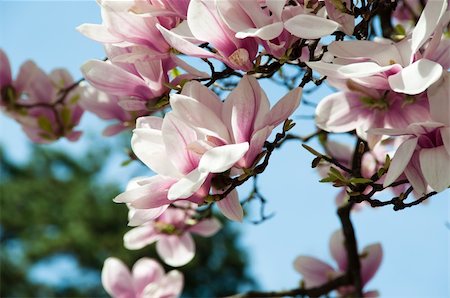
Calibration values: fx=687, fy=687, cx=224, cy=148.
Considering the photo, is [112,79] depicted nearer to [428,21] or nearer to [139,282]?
[428,21]

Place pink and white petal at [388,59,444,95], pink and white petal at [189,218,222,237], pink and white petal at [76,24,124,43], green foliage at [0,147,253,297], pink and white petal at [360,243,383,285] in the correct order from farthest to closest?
1. green foliage at [0,147,253,297]
2. pink and white petal at [189,218,222,237]
3. pink and white petal at [360,243,383,285]
4. pink and white petal at [76,24,124,43]
5. pink and white petal at [388,59,444,95]

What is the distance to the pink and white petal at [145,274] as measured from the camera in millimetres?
1063

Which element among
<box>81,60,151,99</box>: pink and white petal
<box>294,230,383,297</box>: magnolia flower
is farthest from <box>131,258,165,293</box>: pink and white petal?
<box>81,60,151,99</box>: pink and white petal

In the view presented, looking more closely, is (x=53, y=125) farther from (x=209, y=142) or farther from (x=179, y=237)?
(x=209, y=142)

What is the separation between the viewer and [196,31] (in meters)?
0.55

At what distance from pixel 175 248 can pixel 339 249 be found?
0.25 meters

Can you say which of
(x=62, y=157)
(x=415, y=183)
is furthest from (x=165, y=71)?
(x=62, y=157)

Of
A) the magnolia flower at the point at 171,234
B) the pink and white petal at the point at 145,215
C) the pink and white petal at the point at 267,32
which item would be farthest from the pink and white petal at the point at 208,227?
the pink and white petal at the point at 267,32

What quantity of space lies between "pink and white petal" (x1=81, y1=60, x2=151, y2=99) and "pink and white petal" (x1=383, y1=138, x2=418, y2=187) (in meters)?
0.25

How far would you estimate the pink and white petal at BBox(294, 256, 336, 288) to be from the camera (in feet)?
3.33

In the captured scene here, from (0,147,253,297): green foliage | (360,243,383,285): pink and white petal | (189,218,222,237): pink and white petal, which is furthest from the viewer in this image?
(0,147,253,297): green foliage

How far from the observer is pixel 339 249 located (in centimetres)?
102

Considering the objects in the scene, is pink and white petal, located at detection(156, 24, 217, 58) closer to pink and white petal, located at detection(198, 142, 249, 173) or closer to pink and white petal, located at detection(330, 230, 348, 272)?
pink and white petal, located at detection(198, 142, 249, 173)

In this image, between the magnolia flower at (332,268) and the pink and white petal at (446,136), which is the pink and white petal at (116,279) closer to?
the magnolia flower at (332,268)
